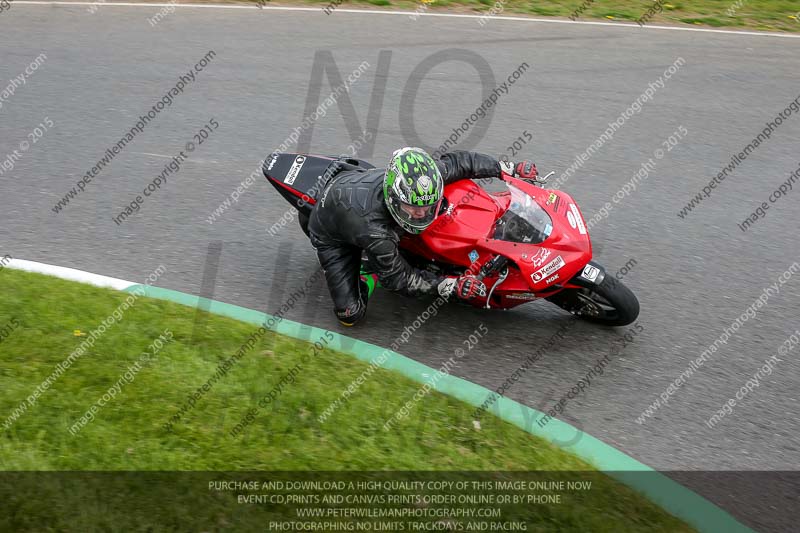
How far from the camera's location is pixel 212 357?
527 cm

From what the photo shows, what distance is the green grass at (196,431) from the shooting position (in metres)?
4.01

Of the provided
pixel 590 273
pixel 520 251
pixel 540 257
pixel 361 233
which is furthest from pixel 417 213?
pixel 590 273

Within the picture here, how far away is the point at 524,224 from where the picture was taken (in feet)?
19.4

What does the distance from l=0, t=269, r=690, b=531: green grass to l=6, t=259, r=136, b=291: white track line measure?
523 mm

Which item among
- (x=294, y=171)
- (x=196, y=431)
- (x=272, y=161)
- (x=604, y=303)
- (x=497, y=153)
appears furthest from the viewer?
(x=497, y=153)

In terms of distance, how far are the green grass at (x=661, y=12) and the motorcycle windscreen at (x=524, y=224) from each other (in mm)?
7492

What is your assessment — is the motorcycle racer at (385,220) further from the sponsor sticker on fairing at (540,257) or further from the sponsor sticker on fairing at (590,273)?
the sponsor sticker on fairing at (590,273)

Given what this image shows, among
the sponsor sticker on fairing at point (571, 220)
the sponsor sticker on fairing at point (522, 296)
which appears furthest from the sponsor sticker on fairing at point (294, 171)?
the sponsor sticker on fairing at point (571, 220)

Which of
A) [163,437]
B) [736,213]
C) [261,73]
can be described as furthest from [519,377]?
[261,73]

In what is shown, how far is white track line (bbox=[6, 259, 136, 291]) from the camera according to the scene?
6258 mm

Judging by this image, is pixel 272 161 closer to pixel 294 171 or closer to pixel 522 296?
pixel 294 171

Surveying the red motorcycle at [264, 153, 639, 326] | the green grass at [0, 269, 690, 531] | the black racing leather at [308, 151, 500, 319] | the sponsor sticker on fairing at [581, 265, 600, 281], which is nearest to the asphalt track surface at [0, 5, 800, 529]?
the red motorcycle at [264, 153, 639, 326]

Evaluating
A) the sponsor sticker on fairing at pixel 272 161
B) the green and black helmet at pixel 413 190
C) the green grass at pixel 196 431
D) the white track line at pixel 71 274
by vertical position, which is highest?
the green and black helmet at pixel 413 190

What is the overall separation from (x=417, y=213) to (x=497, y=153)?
3.40m
